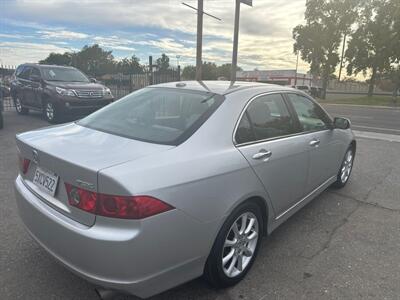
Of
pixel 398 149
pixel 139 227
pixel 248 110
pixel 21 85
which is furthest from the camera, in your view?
pixel 21 85

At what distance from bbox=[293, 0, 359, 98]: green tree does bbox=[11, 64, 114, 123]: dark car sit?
37382 mm

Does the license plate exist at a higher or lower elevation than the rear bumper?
higher

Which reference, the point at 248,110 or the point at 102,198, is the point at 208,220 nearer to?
the point at 102,198

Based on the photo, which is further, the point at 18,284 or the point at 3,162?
the point at 3,162

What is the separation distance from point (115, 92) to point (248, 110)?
48.2 feet

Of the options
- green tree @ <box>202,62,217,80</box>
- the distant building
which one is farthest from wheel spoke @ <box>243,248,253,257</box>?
the distant building

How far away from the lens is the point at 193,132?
8.44 feet

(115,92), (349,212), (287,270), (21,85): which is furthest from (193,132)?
(115,92)

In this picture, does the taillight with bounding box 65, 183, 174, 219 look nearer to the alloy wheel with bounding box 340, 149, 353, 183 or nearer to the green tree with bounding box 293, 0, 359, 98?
the alloy wheel with bounding box 340, 149, 353, 183

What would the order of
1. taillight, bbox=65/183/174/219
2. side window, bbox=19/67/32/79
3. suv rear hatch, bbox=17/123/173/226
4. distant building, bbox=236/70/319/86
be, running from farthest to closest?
1. distant building, bbox=236/70/319/86
2. side window, bbox=19/67/32/79
3. suv rear hatch, bbox=17/123/173/226
4. taillight, bbox=65/183/174/219

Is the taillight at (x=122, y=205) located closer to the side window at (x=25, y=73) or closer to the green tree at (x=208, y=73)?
the side window at (x=25, y=73)

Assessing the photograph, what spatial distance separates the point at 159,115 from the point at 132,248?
1.31 meters

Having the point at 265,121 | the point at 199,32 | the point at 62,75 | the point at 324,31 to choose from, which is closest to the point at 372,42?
the point at 324,31

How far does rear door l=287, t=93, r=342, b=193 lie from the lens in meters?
3.77
